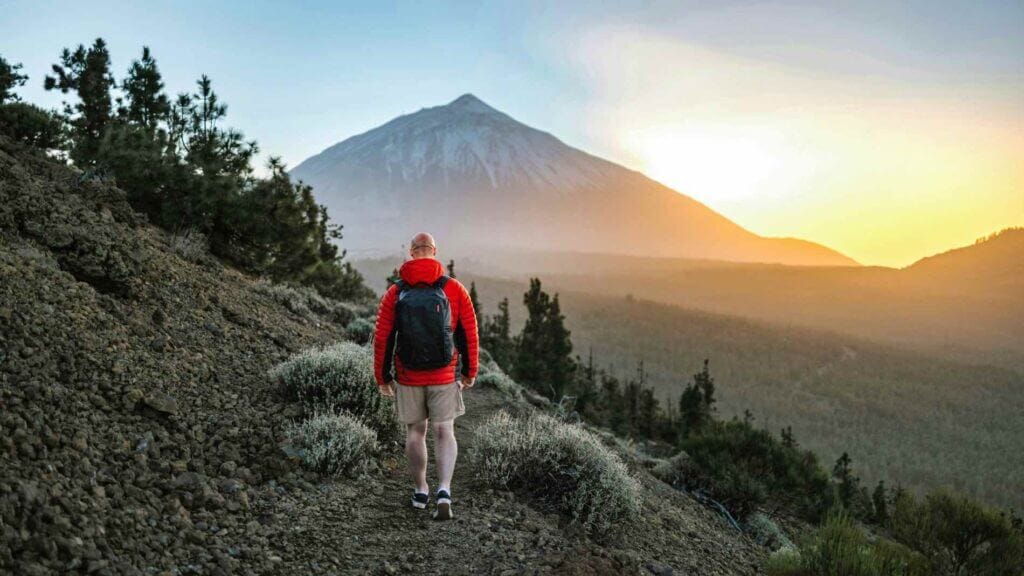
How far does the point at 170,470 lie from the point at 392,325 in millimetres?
1820

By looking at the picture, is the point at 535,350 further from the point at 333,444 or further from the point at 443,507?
the point at 443,507

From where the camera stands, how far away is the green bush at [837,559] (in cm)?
428

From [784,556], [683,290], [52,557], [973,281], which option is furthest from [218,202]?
[973,281]

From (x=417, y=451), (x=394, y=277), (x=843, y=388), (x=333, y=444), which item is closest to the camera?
(x=417, y=451)

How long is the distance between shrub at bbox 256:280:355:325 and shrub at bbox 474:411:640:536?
19.4 ft

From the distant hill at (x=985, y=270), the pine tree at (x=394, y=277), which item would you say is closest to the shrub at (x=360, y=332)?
the pine tree at (x=394, y=277)

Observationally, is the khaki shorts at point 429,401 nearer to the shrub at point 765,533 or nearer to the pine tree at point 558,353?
the shrub at point 765,533

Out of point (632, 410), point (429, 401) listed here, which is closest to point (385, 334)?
point (429, 401)

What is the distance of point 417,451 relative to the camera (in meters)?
4.43

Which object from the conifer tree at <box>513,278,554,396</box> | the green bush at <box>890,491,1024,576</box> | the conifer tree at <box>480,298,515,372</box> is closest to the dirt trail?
the green bush at <box>890,491,1024,576</box>

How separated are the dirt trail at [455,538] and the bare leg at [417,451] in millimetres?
268

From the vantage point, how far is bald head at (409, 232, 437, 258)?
14.3 ft

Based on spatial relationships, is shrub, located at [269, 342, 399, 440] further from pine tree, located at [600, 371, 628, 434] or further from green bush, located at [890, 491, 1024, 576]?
pine tree, located at [600, 371, 628, 434]

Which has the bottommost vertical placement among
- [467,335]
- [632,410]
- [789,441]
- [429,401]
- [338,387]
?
[632,410]
